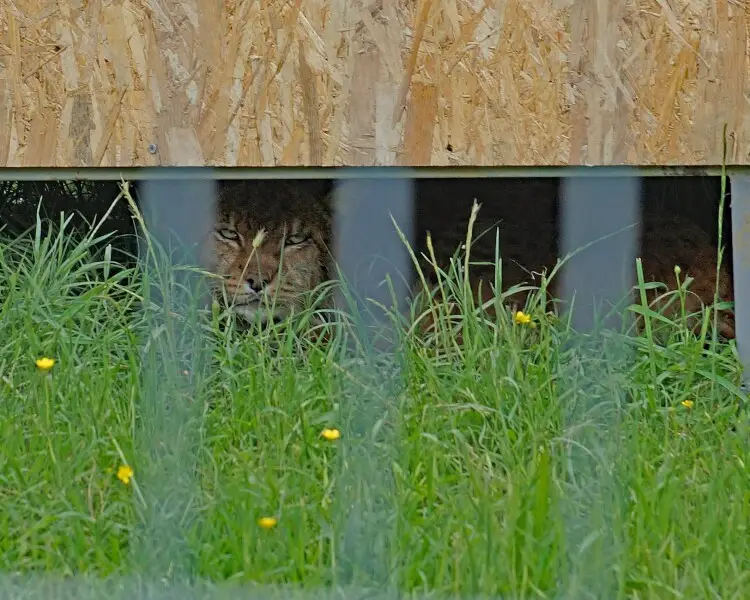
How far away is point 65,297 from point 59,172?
60 cm

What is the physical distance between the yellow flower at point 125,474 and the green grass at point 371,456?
4 centimetres

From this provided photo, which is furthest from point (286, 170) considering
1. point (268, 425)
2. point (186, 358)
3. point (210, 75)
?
point (268, 425)

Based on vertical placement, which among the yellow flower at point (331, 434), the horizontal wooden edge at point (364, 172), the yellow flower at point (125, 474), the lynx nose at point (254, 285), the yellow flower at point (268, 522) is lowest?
the yellow flower at point (268, 522)

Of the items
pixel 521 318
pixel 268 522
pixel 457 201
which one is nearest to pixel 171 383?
pixel 268 522

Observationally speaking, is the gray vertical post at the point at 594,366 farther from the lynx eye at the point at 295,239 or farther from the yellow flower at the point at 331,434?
the lynx eye at the point at 295,239

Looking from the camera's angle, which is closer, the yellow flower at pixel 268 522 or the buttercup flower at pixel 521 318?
the yellow flower at pixel 268 522

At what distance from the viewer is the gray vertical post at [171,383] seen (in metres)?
2.37

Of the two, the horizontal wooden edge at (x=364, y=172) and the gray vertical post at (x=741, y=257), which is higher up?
the horizontal wooden edge at (x=364, y=172)

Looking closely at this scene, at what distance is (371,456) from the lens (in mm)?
2682

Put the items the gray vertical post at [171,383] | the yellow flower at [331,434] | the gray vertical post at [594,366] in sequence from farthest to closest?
1. the yellow flower at [331,434]
2. the gray vertical post at [171,383]
3. the gray vertical post at [594,366]

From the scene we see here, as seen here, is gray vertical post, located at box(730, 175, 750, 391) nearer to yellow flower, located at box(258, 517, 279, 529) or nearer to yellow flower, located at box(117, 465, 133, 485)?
yellow flower, located at box(258, 517, 279, 529)

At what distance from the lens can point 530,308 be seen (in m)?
3.40

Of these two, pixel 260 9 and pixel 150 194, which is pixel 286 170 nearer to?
pixel 260 9

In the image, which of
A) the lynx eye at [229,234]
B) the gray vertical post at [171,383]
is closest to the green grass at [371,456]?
the gray vertical post at [171,383]
